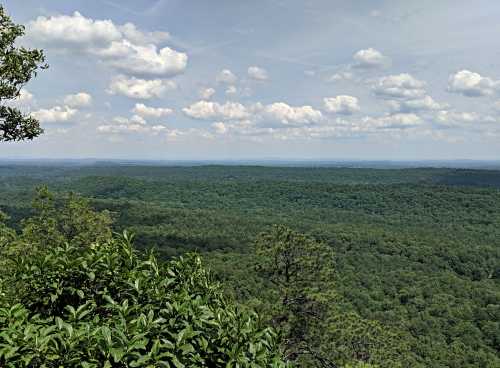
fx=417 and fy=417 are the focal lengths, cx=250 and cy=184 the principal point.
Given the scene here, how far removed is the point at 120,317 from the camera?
5691 millimetres

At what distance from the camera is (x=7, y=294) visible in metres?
7.02

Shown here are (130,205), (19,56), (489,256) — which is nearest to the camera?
(19,56)

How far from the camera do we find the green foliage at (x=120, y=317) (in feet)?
16.0

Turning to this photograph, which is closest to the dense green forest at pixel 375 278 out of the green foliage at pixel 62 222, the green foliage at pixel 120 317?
the green foliage at pixel 62 222

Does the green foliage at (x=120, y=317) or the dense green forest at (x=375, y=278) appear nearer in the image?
the green foliage at (x=120, y=317)

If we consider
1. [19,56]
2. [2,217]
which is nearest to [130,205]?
[2,217]

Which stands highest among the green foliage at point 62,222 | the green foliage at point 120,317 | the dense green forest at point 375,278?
the green foliage at point 120,317

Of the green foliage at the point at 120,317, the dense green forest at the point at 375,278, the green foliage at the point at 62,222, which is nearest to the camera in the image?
the green foliage at the point at 120,317

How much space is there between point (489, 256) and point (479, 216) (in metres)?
67.4

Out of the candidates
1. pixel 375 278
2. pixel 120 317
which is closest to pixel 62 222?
pixel 120 317

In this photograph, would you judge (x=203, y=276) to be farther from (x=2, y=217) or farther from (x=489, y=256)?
(x=489, y=256)

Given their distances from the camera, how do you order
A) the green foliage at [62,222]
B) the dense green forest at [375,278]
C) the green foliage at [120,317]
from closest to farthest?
the green foliage at [120,317], the dense green forest at [375,278], the green foliage at [62,222]

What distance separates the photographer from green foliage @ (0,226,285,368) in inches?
192

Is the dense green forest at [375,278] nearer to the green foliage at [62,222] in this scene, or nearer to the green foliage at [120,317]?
the green foliage at [62,222]
